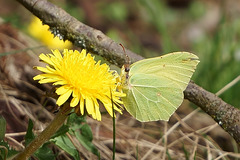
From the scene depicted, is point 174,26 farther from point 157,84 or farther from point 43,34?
point 157,84

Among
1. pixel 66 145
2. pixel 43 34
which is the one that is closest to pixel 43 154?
pixel 66 145

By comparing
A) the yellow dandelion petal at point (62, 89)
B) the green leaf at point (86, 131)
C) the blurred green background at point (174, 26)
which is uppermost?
the blurred green background at point (174, 26)

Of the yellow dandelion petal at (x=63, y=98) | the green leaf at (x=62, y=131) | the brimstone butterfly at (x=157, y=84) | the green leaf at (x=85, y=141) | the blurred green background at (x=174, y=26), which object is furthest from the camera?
the blurred green background at (x=174, y=26)

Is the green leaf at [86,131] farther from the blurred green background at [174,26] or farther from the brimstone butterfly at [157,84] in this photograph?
the blurred green background at [174,26]

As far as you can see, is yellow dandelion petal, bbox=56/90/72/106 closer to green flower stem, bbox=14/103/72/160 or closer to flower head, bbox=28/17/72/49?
green flower stem, bbox=14/103/72/160

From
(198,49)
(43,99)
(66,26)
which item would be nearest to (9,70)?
(43,99)

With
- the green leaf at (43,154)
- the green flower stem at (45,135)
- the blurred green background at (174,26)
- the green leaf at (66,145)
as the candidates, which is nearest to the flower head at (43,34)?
the blurred green background at (174,26)

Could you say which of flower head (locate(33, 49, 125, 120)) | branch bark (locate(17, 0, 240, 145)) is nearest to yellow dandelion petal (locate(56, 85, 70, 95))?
flower head (locate(33, 49, 125, 120))
